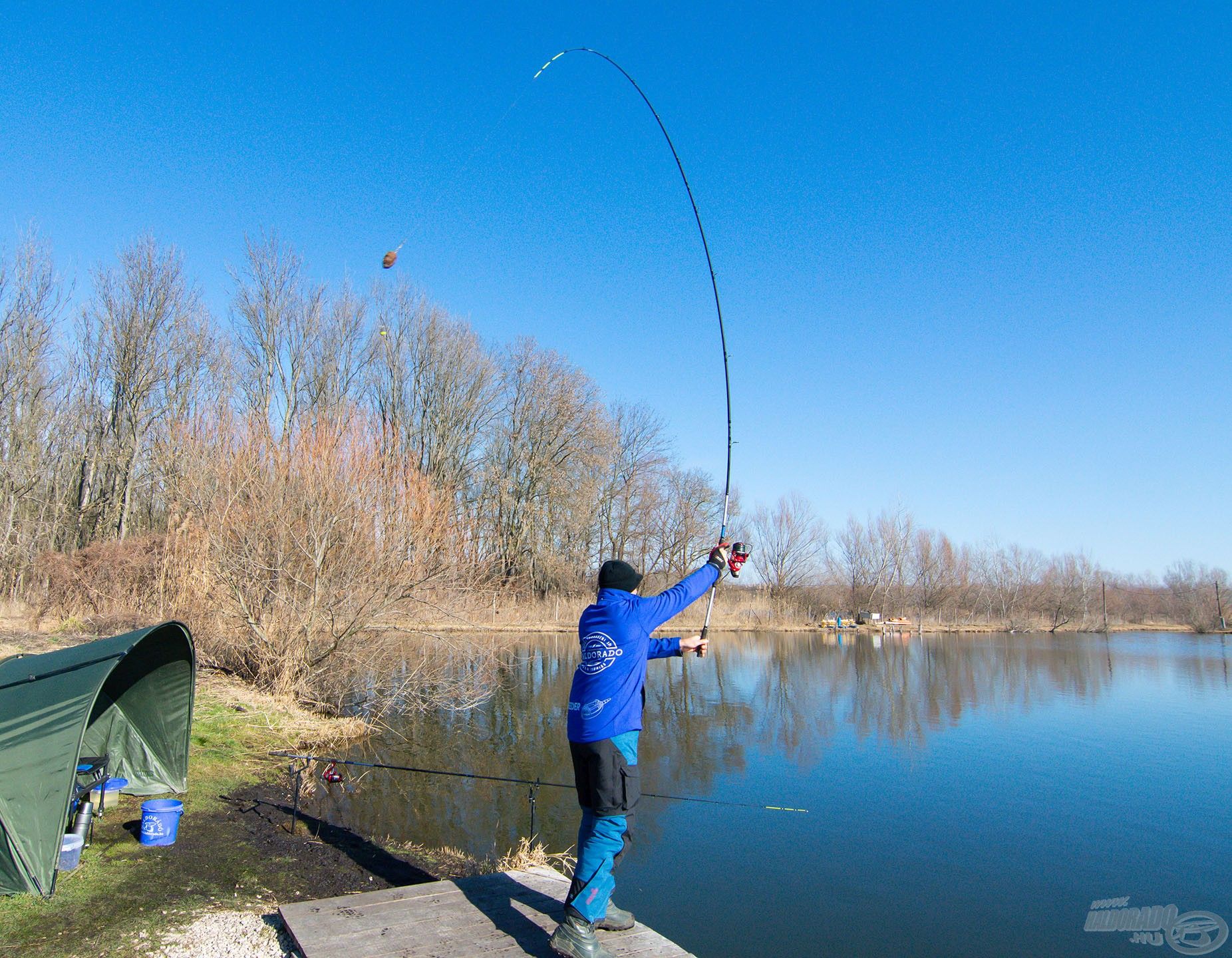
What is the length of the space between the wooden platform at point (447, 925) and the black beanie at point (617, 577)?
1.84 m

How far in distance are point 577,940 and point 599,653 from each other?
1351 millimetres

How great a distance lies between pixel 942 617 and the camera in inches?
1992

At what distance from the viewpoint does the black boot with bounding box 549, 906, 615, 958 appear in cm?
383

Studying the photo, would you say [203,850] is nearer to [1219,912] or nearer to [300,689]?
[300,689]

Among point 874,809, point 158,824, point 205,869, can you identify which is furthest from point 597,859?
point 874,809

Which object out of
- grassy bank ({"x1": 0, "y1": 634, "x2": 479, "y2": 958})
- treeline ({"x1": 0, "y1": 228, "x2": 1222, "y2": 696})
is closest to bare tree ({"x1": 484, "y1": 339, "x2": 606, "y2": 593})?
treeline ({"x1": 0, "y1": 228, "x2": 1222, "y2": 696})

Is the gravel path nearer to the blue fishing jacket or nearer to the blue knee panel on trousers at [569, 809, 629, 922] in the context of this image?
the blue knee panel on trousers at [569, 809, 629, 922]

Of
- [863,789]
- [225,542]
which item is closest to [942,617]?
[863,789]

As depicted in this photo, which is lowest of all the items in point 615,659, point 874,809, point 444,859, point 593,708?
point 874,809

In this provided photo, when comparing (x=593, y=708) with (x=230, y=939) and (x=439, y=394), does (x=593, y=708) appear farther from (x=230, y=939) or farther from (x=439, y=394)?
(x=439, y=394)

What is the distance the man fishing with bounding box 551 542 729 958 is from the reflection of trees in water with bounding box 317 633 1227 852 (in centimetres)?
439

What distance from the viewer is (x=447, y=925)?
4367 millimetres

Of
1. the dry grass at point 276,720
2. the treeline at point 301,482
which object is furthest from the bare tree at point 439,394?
the dry grass at point 276,720

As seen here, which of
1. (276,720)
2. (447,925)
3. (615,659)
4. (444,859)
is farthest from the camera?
(276,720)
